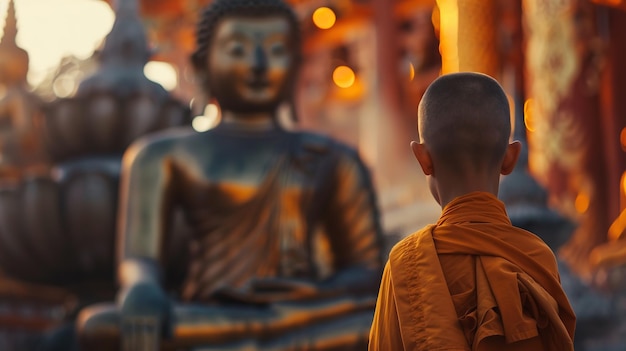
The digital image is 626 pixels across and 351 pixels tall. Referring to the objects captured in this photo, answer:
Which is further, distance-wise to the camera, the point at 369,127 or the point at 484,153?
the point at 369,127

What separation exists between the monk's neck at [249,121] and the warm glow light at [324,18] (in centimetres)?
749

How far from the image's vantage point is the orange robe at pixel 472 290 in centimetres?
114

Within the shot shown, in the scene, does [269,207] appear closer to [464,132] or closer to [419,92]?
[464,132]

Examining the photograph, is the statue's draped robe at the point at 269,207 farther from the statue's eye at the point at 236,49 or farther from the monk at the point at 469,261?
the monk at the point at 469,261

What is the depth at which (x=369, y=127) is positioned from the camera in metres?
10.0

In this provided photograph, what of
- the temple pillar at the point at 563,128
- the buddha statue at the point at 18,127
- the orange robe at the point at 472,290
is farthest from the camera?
the temple pillar at the point at 563,128

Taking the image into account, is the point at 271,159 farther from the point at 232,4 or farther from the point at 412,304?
the point at 412,304

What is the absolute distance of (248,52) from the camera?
2934 millimetres

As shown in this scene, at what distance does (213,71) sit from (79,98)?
1.89 feet

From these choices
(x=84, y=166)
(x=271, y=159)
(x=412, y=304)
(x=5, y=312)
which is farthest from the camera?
(x=5, y=312)

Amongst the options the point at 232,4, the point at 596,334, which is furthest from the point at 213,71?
the point at 596,334

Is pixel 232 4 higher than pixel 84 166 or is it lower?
higher

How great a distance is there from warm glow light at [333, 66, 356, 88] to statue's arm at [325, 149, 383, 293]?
9.38 m

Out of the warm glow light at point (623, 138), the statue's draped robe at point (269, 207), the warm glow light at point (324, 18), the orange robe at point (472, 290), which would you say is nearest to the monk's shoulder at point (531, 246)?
the orange robe at point (472, 290)
